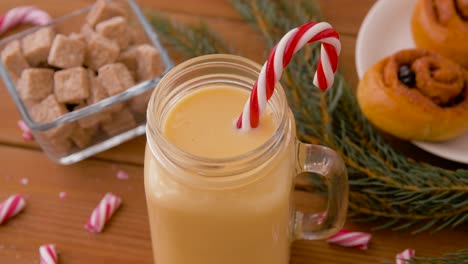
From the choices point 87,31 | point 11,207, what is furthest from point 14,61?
point 11,207

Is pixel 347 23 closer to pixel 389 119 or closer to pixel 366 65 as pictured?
pixel 366 65

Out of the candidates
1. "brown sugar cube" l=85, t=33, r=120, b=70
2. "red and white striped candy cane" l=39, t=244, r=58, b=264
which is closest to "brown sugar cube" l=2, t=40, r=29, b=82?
"brown sugar cube" l=85, t=33, r=120, b=70

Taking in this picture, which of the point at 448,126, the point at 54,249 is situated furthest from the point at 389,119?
the point at 54,249

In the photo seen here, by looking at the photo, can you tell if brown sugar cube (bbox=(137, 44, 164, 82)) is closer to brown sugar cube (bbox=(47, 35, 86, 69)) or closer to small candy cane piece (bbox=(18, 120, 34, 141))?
brown sugar cube (bbox=(47, 35, 86, 69))

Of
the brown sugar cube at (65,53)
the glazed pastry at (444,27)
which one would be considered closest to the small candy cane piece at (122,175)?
the brown sugar cube at (65,53)

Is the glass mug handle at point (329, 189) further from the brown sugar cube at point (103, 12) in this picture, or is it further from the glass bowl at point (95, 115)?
the brown sugar cube at point (103, 12)

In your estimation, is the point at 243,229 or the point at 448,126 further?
the point at 448,126
